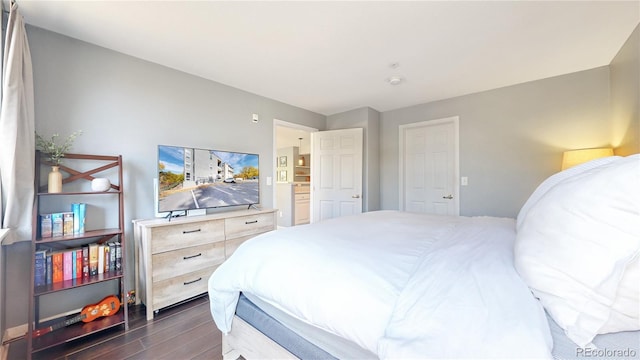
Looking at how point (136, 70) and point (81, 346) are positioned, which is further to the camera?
point (136, 70)

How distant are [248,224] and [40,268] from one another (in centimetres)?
156

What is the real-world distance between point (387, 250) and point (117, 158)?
95.9 inches

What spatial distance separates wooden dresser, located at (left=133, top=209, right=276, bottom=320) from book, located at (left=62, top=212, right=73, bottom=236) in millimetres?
428

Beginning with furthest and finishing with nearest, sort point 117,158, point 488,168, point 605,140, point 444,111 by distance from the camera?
1. point 444,111
2. point 488,168
3. point 605,140
4. point 117,158

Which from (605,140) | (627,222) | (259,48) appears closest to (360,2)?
(259,48)

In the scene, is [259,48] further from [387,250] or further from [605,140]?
[605,140]

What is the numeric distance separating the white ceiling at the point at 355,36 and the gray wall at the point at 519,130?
225 millimetres

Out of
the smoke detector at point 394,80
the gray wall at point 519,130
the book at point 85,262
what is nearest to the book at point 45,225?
the book at point 85,262

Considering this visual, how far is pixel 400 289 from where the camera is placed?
848mm

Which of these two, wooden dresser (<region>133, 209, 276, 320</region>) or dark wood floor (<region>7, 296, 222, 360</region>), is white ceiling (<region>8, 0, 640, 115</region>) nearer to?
wooden dresser (<region>133, 209, 276, 320</region>)

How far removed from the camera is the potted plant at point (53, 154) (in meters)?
1.76

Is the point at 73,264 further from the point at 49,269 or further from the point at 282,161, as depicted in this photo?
the point at 282,161

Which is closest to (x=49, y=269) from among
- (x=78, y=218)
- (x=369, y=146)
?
(x=78, y=218)

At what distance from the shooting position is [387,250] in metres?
1.14
